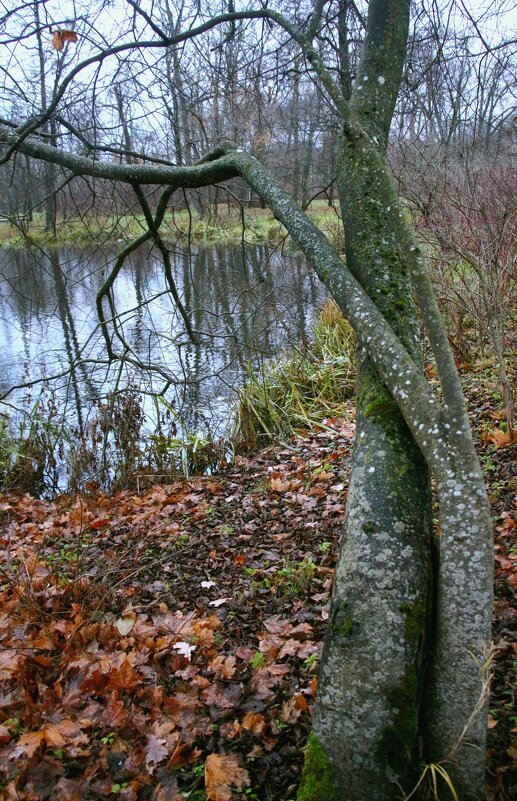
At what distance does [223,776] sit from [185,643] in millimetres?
933

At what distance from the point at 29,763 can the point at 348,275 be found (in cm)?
246

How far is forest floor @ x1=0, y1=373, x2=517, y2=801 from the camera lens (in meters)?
2.39

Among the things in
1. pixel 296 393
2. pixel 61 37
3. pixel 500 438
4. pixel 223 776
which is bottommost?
pixel 223 776

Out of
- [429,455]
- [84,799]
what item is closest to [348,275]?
[429,455]

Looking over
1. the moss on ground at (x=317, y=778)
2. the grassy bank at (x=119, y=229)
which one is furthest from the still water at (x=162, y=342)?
the moss on ground at (x=317, y=778)

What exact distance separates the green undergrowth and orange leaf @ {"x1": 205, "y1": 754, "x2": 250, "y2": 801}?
197 inches

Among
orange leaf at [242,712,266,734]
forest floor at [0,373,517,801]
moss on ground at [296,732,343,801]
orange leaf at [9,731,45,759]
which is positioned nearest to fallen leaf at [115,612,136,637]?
forest floor at [0,373,517,801]

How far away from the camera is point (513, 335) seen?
6.76 meters

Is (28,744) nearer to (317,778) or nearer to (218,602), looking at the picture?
(317,778)

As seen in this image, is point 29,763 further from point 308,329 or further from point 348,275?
point 308,329

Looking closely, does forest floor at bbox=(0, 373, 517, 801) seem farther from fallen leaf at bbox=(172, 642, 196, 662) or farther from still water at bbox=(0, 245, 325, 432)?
still water at bbox=(0, 245, 325, 432)

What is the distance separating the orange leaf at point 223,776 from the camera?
225cm

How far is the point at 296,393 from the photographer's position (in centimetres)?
790

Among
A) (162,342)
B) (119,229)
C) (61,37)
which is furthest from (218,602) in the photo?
(162,342)
